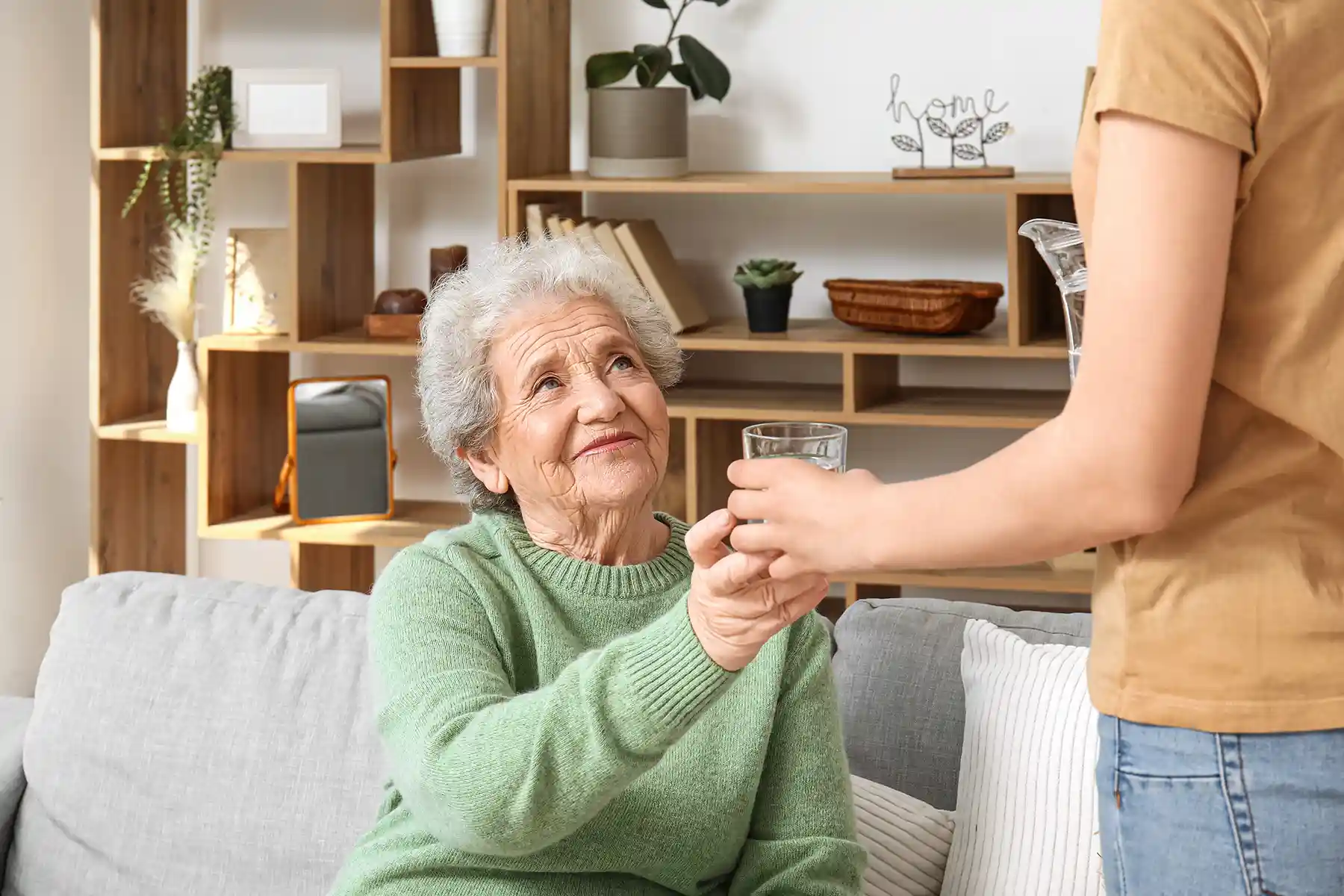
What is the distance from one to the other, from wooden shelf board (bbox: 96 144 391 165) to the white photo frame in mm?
30

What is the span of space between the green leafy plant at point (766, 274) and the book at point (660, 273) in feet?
0.39

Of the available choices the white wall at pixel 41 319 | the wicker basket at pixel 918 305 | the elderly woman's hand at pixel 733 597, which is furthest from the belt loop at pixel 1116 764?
the white wall at pixel 41 319

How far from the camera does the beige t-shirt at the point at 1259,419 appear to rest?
0.74 m

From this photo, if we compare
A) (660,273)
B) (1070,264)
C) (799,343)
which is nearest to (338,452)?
(660,273)

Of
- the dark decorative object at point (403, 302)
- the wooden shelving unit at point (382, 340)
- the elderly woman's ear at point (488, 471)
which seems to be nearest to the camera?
the elderly woman's ear at point (488, 471)

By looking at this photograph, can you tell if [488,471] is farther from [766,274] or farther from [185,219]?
[185,219]

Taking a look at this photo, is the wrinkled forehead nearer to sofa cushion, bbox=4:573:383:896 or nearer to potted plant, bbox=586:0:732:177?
sofa cushion, bbox=4:573:383:896

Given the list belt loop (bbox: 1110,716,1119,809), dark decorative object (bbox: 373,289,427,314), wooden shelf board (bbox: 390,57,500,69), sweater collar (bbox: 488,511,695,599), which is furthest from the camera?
dark decorative object (bbox: 373,289,427,314)

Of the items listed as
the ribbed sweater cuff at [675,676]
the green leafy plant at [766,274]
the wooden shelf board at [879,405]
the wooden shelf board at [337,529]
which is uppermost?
the green leafy plant at [766,274]

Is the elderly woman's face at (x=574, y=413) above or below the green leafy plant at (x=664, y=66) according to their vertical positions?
below

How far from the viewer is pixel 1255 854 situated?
2.57ft

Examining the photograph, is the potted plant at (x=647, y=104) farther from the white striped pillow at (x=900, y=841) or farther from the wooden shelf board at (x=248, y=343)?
the white striped pillow at (x=900, y=841)

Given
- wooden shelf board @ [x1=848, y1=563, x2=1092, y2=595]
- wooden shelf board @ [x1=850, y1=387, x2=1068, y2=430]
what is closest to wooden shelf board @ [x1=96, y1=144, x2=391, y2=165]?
wooden shelf board @ [x1=850, y1=387, x2=1068, y2=430]

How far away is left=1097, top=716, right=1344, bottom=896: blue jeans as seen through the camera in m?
0.78
